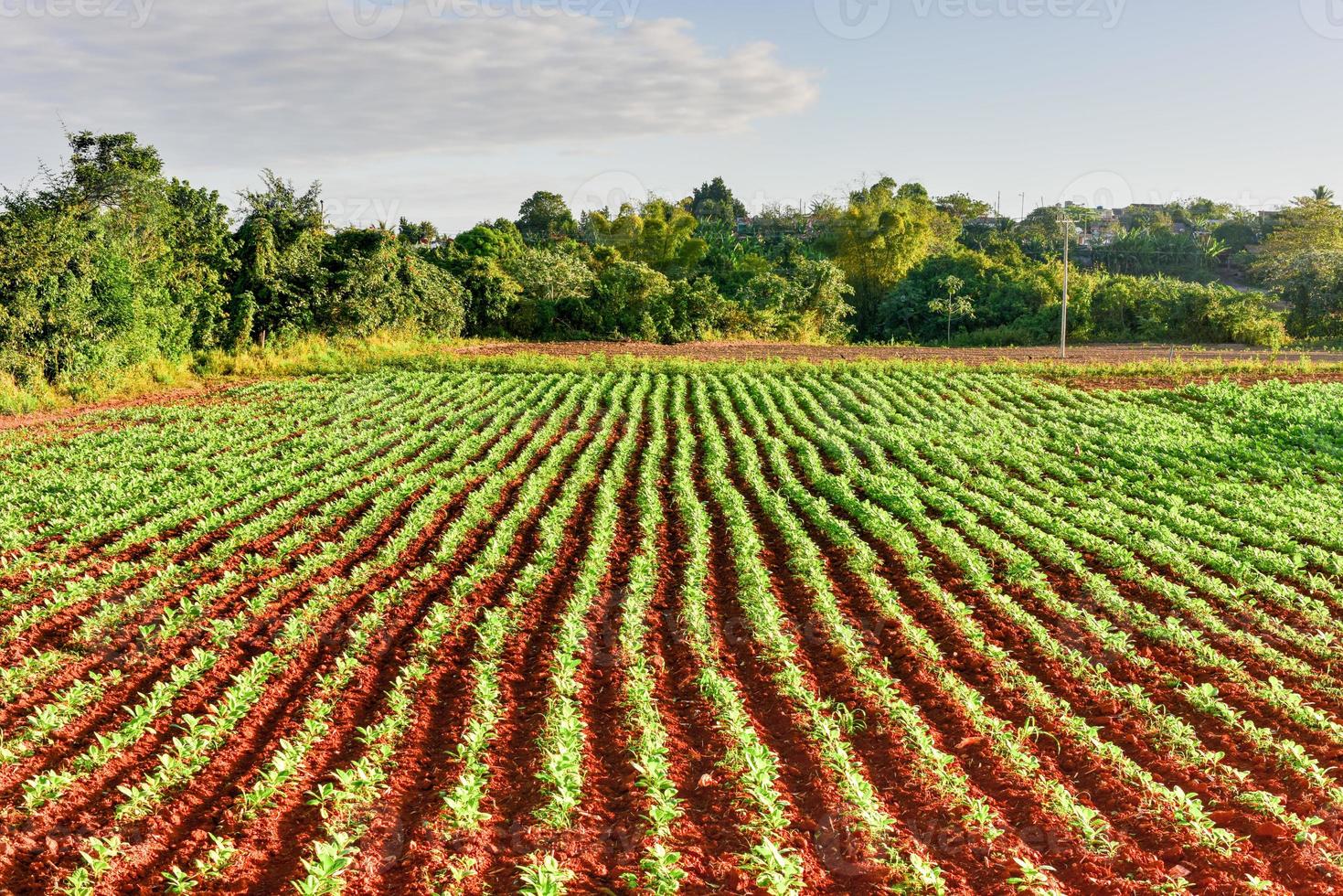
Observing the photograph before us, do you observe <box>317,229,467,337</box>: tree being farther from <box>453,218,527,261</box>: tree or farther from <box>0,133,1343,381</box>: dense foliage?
<box>453,218,527,261</box>: tree

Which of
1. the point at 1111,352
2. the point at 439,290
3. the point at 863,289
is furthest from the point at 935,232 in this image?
the point at 439,290

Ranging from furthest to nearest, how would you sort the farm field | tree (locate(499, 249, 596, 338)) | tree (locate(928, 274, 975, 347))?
tree (locate(928, 274, 975, 347)) < tree (locate(499, 249, 596, 338)) < the farm field

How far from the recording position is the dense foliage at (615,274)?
20.2 metres

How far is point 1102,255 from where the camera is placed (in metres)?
Answer: 58.9

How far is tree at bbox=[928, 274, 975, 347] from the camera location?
43500mm

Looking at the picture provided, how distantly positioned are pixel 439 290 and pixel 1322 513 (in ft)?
98.0

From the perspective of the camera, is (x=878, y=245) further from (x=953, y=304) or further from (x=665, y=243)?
(x=665, y=243)

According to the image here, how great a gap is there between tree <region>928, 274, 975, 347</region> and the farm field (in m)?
29.7

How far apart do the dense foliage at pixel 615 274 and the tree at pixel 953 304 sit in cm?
16

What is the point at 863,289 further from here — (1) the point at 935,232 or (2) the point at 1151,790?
(2) the point at 1151,790

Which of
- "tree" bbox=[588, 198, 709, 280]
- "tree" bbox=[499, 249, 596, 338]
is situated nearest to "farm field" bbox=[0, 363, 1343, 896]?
"tree" bbox=[499, 249, 596, 338]

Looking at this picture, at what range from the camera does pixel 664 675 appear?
7082 millimetres

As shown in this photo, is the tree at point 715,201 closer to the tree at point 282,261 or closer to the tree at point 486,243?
the tree at point 486,243

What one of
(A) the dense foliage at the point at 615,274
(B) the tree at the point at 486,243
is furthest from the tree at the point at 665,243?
(B) the tree at the point at 486,243
